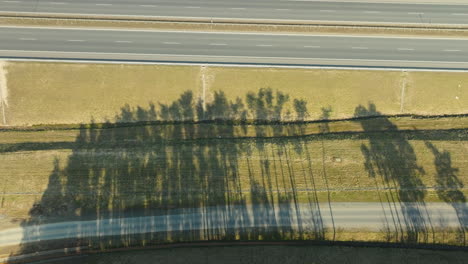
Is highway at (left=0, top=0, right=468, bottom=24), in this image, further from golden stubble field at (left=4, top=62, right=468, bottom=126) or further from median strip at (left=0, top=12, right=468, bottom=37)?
golden stubble field at (left=4, top=62, right=468, bottom=126)

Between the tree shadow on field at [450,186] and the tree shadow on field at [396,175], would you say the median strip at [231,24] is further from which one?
the tree shadow on field at [450,186]

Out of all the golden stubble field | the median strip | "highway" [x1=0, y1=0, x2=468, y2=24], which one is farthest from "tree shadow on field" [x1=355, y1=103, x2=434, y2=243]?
"highway" [x1=0, y1=0, x2=468, y2=24]

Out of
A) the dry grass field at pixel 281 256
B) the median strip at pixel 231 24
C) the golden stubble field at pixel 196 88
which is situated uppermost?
the median strip at pixel 231 24

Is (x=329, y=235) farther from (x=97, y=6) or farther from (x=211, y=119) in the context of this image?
(x=97, y=6)

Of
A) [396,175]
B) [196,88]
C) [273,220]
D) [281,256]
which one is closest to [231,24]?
[196,88]

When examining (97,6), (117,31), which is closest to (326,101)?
(117,31)

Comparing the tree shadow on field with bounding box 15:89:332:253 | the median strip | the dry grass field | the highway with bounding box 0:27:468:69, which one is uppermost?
the median strip

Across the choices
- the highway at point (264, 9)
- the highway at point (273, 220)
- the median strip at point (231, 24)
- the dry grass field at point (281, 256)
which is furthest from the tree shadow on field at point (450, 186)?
the highway at point (264, 9)
